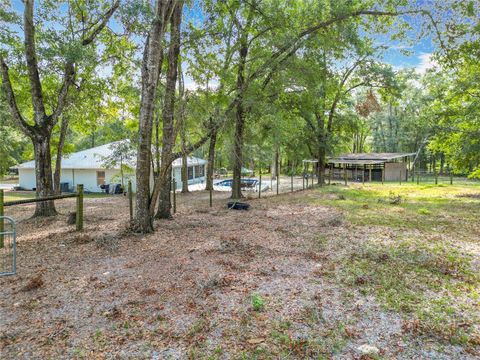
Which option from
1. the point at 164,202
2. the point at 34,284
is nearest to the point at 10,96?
the point at 164,202

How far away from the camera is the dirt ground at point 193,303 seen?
3.10m

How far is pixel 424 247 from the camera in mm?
6621

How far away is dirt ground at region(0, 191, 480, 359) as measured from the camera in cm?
310

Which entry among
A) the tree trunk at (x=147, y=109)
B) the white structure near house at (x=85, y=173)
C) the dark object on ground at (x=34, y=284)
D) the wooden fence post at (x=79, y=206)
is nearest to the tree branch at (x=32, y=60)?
the wooden fence post at (x=79, y=206)

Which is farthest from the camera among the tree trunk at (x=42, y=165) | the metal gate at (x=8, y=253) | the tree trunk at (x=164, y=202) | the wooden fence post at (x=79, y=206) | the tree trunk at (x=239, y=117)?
the tree trunk at (x=239, y=117)

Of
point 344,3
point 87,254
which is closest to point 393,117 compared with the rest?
point 344,3

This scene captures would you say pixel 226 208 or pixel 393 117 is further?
pixel 393 117

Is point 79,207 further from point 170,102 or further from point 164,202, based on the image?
point 170,102

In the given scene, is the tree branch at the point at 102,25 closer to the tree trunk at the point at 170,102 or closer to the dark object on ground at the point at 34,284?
the tree trunk at the point at 170,102

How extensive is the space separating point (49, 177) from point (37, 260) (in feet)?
16.8

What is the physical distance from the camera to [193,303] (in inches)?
159

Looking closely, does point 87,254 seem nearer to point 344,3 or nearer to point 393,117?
point 344,3

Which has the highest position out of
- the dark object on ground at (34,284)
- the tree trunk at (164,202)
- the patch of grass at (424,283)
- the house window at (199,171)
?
the house window at (199,171)

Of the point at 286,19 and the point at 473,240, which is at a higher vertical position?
the point at 286,19
